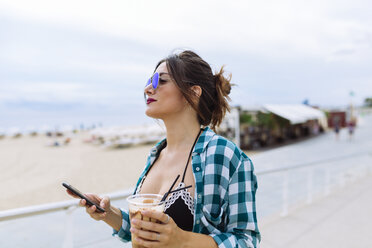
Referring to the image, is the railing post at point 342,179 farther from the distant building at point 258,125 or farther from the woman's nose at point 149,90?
the distant building at point 258,125

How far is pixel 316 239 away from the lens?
11.1ft

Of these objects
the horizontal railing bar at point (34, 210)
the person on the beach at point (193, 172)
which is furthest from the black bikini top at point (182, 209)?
the horizontal railing bar at point (34, 210)

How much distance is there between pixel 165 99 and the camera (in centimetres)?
105

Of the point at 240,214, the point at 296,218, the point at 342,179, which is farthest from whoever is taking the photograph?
the point at 342,179

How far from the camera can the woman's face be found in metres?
1.05

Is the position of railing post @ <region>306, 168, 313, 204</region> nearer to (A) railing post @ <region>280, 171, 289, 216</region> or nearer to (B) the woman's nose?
(A) railing post @ <region>280, 171, 289, 216</region>

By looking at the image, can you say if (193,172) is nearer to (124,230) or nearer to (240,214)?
(240,214)

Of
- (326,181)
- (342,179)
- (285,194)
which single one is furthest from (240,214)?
(342,179)

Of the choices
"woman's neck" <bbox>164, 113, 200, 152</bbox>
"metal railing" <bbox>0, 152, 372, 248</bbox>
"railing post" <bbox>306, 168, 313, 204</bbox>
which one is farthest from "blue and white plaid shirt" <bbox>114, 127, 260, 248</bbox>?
"railing post" <bbox>306, 168, 313, 204</bbox>

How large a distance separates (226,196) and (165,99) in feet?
1.28

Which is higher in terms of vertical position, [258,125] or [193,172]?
[193,172]

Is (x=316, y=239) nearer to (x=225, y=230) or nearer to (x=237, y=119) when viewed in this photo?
(x=225, y=230)

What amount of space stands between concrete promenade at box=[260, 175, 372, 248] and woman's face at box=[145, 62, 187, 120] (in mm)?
2625

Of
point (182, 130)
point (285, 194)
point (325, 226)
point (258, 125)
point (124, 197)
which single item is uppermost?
point (182, 130)
